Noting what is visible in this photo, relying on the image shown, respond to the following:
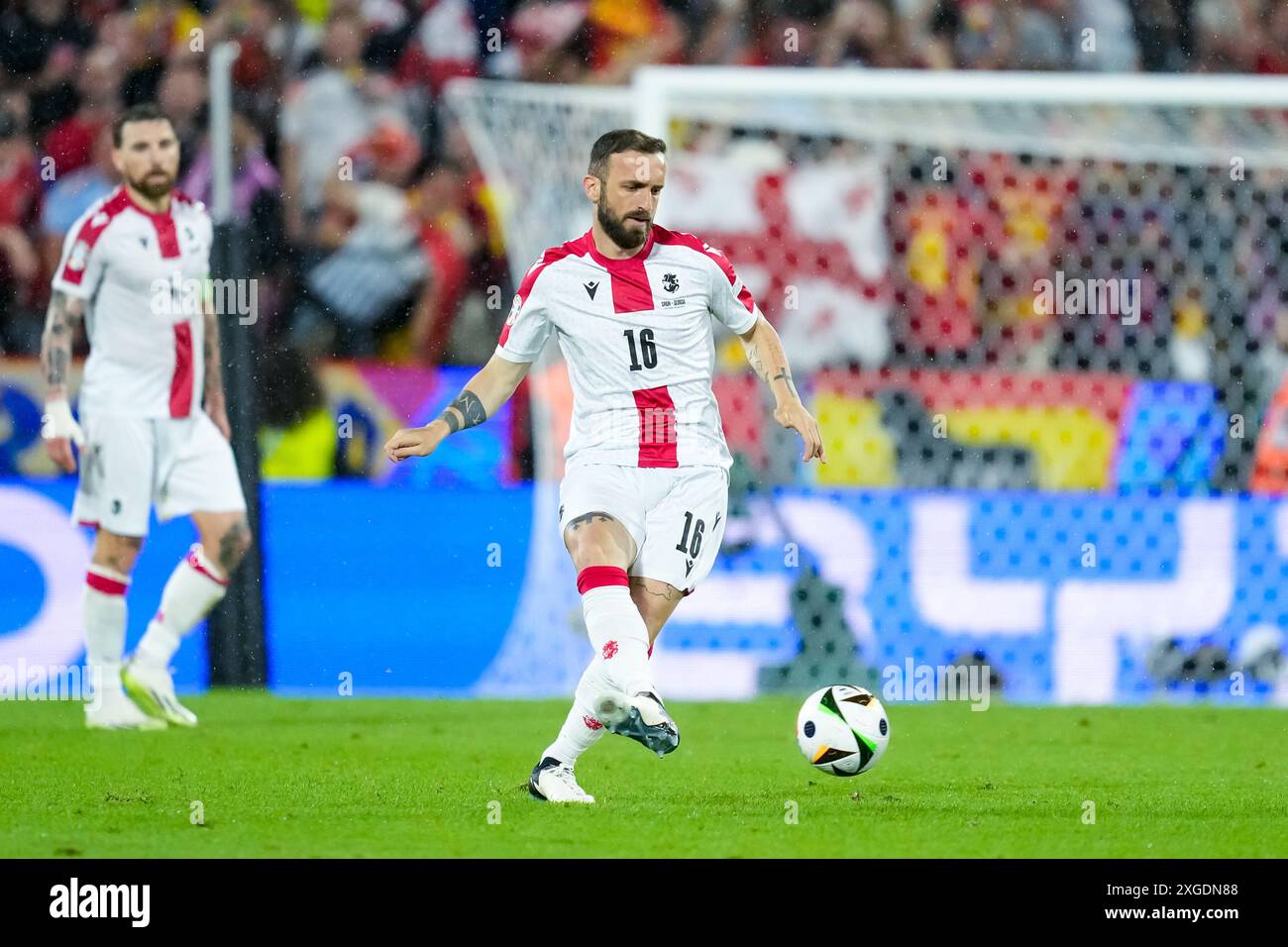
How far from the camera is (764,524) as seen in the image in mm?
11977

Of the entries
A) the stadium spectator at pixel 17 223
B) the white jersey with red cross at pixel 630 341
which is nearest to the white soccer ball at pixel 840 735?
the white jersey with red cross at pixel 630 341

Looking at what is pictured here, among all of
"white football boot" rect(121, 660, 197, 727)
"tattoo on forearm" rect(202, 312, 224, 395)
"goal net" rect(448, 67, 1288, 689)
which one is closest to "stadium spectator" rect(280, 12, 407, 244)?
"goal net" rect(448, 67, 1288, 689)

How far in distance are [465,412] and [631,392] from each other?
56cm

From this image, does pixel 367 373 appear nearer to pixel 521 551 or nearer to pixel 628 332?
pixel 521 551

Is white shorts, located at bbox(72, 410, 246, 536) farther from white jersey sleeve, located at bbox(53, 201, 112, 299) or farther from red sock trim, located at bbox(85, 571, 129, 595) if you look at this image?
white jersey sleeve, located at bbox(53, 201, 112, 299)

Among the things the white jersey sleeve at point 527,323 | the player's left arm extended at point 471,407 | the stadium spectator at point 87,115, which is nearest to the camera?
the player's left arm extended at point 471,407

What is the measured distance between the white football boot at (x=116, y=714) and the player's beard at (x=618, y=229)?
159 inches

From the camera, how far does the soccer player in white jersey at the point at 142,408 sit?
10.1 meters

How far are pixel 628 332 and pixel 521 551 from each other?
4.87 metres

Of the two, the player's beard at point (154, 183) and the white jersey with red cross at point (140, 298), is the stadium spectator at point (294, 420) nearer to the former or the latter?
the white jersey with red cross at point (140, 298)

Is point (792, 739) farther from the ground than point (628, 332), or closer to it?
closer to it
